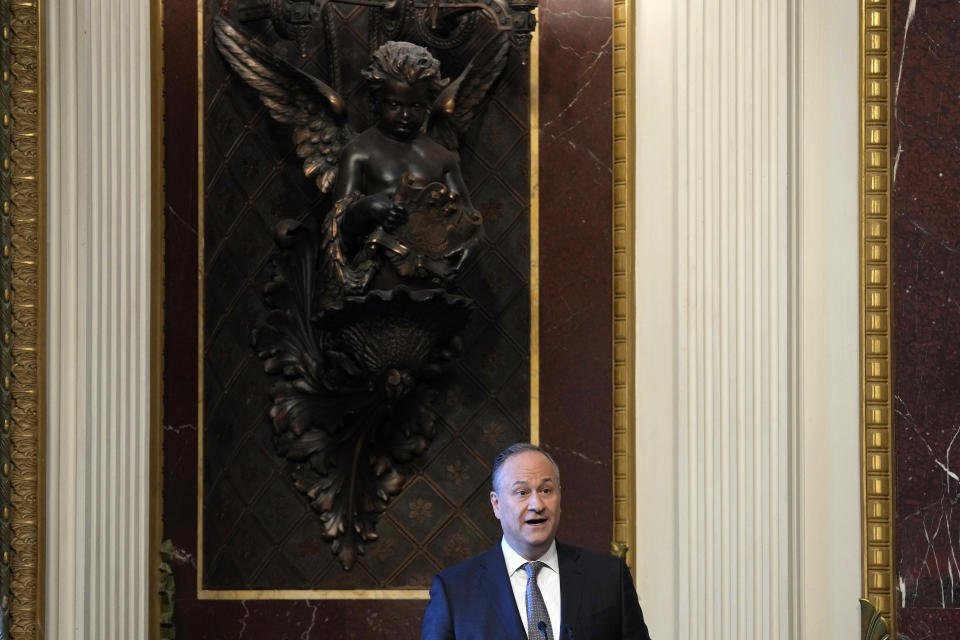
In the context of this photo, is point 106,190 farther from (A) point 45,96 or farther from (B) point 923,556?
(B) point 923,556

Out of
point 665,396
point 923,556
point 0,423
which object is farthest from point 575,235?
point 0,423

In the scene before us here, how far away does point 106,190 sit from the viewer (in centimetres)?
541

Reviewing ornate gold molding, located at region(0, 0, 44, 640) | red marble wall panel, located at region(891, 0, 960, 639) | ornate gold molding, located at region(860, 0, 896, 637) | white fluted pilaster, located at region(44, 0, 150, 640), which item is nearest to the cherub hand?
white fluted pilaster, located at region(44, 0, 150, 640)

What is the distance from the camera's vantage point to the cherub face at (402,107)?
5703 millimetres

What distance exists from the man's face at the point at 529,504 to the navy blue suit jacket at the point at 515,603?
9 centimetres

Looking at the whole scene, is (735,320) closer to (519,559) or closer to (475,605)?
(519,559)

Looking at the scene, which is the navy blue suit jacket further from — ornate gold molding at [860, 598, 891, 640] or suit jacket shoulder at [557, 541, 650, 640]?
ornate gold molding at [860, 598, 891, 640]

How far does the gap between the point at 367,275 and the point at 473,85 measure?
0.89 metres

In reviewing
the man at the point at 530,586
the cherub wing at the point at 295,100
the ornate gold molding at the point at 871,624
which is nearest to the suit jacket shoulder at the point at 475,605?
the man at the point at 530,586

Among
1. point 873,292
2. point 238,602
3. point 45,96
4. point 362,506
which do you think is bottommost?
point 238,602

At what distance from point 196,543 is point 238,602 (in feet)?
0.89

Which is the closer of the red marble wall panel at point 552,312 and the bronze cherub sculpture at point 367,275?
the bronze cherub sculpture at point 367,275

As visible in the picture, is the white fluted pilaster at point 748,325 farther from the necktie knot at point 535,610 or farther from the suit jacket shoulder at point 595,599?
the necktie knot at point 535,610

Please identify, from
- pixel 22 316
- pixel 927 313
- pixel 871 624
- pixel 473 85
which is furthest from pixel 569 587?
pixel 473 85
